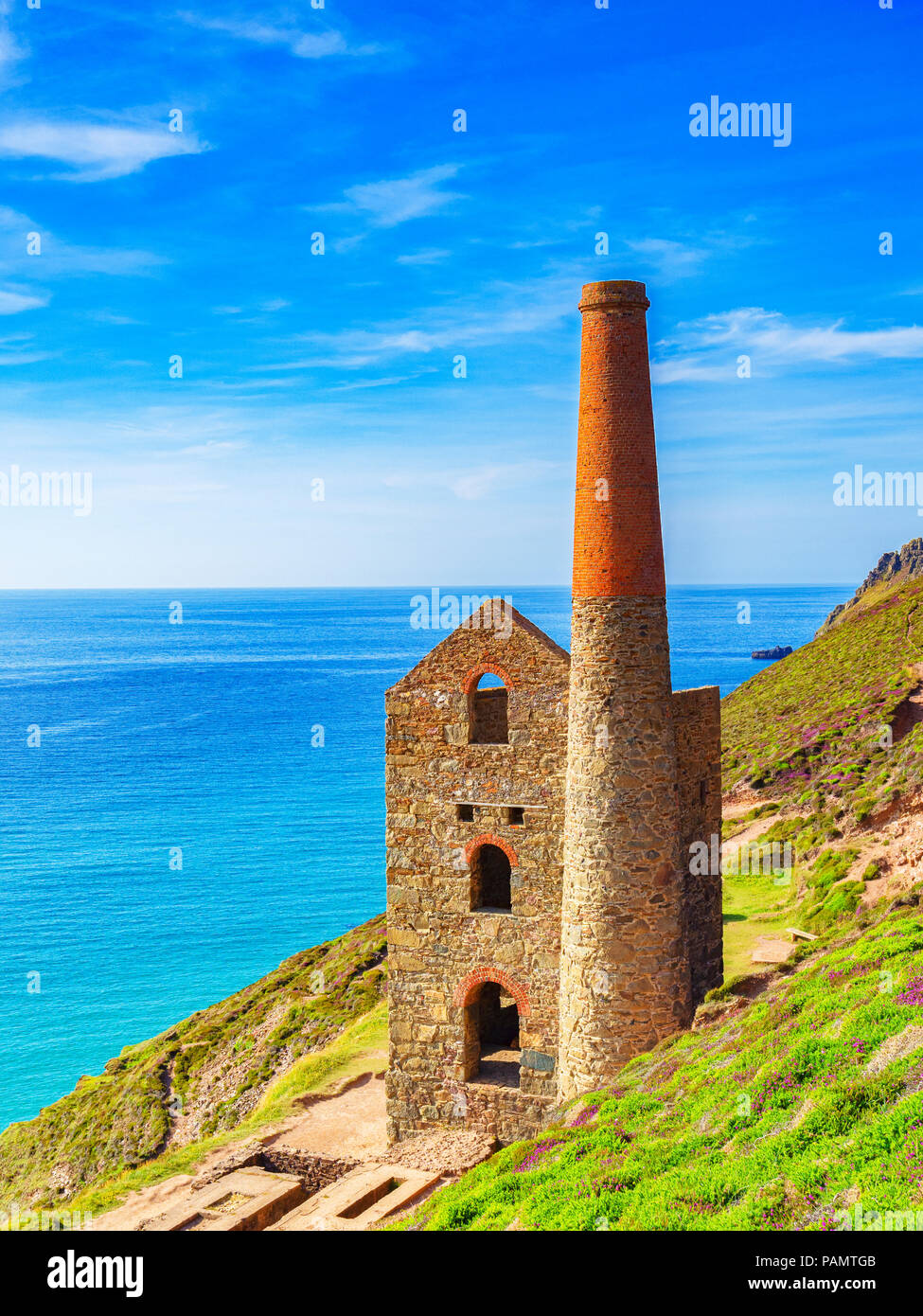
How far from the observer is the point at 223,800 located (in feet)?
314

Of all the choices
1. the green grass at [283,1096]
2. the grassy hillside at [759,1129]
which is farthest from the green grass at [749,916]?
the green grass at [283,1096]

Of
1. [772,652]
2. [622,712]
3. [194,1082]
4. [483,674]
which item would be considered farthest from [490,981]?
[772,652]

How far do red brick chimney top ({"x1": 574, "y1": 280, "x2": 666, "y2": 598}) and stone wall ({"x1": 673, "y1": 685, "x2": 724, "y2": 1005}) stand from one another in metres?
2.56

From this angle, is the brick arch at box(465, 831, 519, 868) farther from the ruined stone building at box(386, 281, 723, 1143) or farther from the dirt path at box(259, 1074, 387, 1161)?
the dirt path at box(259, 1074, 387, 1161)

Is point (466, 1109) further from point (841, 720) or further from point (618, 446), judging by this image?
point (841, 720)

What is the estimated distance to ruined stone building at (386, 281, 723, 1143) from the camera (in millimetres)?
17484

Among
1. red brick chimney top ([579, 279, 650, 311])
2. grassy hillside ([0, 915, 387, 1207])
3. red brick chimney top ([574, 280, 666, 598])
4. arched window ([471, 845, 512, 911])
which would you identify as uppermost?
red brick chimney top ([579, 279, 650, 311])

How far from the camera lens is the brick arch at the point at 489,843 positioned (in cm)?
1938

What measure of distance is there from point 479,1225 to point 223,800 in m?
86.4

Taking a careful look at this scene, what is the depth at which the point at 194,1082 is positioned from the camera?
105 ft

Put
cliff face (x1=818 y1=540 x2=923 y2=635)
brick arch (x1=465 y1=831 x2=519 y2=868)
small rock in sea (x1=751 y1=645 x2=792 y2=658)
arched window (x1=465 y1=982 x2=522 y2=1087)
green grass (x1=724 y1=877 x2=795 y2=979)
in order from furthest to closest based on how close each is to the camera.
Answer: small rock in sea (x1=751 y1=645 x2=792 y2=658), cliff face (x1=818 y1=540 x2=923 y2=635), green grass (x1=724 y1=877 x2=795 y2=979), arched window (x1=465 y1=982 x2=522 y2=1087), brick arch (x1=465 y1=831 x2=519 y2=868)

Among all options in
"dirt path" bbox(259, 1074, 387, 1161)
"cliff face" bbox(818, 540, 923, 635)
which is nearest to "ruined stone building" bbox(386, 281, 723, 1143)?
"dirt path" bbox(259, 1074, 387, 1161)

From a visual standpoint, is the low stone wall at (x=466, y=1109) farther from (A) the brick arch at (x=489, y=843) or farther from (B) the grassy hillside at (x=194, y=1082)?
(B) the grassy hillside at (x=194, y=1082)
